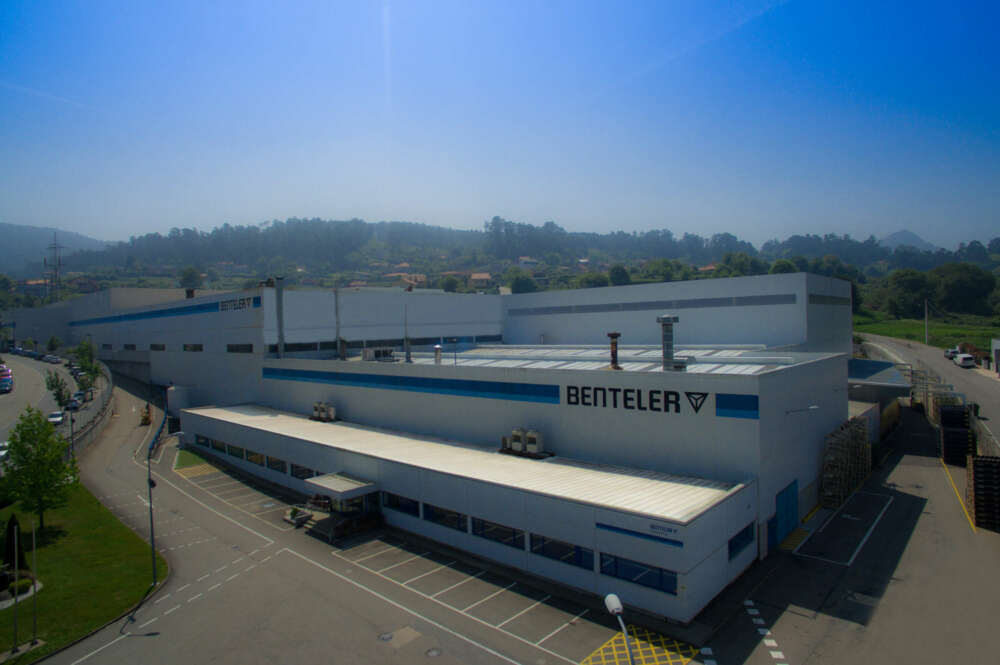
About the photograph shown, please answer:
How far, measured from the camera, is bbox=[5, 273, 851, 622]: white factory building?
13977 millimetres

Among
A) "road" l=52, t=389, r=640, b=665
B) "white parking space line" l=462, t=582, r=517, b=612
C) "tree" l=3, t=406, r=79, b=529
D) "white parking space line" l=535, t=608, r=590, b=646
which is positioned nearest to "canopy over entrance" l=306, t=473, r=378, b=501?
"road" l=52, t=389, r=640, b=665

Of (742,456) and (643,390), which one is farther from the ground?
(643,390)

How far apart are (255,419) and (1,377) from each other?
133ft

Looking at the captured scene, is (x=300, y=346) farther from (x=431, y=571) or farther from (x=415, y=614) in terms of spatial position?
(x=415, y=614)

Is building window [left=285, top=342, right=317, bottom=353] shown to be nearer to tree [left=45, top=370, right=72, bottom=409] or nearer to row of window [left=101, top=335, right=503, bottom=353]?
row of window [left=101, top=335, right=503, bottom=353]

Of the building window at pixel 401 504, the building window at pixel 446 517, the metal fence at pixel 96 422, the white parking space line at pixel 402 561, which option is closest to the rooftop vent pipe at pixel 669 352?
the building window at pixel 446 517

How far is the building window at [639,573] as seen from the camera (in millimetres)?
12586

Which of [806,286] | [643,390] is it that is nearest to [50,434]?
[643,390]

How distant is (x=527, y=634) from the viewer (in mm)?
11977

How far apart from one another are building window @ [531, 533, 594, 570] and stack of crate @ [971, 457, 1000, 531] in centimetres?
1415

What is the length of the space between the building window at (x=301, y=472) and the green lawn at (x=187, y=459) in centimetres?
873

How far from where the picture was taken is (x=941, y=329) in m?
83.9

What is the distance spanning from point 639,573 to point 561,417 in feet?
23.1

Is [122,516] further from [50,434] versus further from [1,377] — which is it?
[1,377]
